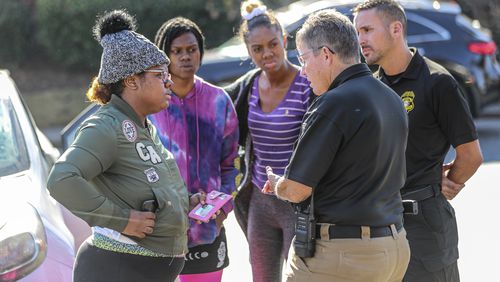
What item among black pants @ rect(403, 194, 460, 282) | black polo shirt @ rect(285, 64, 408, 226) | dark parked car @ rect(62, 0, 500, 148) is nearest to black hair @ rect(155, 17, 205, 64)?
black polo shirt @ rect(285, 64, 408, 226)

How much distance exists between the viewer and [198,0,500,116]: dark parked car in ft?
37.4

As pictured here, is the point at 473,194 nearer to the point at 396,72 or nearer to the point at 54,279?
the point at 396,72

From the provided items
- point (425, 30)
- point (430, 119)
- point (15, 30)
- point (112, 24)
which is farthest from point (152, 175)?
point (15, 30)

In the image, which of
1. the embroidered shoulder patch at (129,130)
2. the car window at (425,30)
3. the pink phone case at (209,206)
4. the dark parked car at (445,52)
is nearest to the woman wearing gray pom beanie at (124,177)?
the embroidered shoulder patch at (129,130)

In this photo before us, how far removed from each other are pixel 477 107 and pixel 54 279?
339 inches

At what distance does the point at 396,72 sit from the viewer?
13.5 ft

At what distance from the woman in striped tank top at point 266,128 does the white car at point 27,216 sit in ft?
3.16

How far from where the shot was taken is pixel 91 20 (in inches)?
563

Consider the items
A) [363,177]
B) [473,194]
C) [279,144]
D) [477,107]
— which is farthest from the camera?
[477,107]

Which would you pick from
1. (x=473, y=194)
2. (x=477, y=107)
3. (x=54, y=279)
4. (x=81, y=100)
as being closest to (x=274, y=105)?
(x=54, y=279)

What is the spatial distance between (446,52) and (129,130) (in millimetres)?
8821

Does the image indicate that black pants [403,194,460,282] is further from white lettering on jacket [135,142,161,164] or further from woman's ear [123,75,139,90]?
woman's ear [123,75,139,90]

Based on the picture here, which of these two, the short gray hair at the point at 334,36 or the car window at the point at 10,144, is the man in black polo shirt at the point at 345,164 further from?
the car window at the point at 10,144

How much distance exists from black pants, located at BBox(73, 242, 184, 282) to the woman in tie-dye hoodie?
34.4 inches
